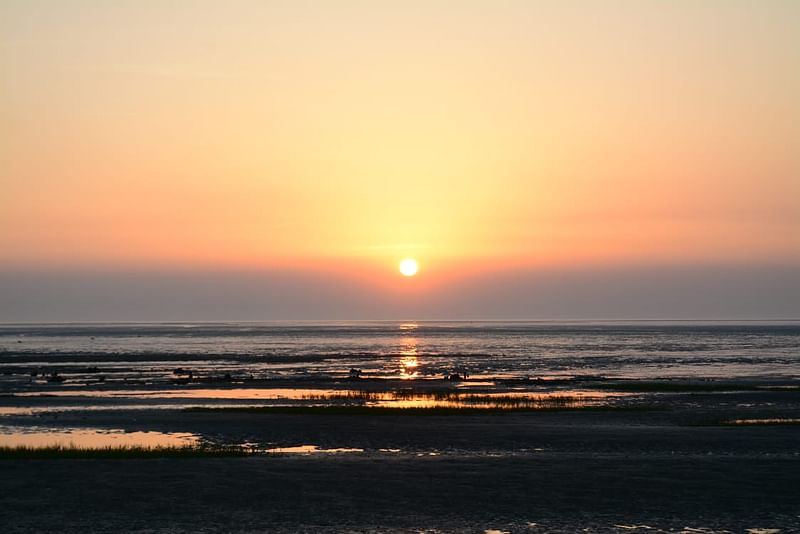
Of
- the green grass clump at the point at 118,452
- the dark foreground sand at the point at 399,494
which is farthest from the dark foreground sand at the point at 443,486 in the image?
the green grass clump at the point at 118,452

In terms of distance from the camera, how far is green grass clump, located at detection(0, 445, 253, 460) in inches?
1283

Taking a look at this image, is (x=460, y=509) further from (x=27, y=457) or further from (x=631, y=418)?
(x=631, y=418)

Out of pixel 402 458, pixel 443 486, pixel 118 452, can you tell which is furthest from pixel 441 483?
pixel 118 452

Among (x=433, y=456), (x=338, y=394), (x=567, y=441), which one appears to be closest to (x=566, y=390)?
(x=338, y=394)

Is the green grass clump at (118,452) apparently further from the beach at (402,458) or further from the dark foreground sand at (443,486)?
the dark foreground sand at (443,486)

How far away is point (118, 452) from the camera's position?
3322cm

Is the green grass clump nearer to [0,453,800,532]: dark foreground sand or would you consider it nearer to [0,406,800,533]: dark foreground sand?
[0,406,800,533]: dark foreground sand

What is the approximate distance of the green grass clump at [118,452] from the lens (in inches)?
1283

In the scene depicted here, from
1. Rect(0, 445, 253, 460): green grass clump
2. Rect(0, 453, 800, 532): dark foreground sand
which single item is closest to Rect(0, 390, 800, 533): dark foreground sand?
Rect(0, 453, 800, 532): dark foreground sand

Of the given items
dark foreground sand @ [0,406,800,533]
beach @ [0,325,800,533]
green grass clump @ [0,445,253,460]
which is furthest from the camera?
green grass clump @ [0,445,253,460]

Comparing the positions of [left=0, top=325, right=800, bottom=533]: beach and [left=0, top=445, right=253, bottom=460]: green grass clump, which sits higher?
[left=0, top=445, right=253, bottom=460]: green grass clump

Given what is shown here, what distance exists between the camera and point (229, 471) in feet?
98.3

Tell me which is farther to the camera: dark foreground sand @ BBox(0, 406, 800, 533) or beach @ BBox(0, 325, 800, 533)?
beach @ BBox(0, 325, 800, 533)

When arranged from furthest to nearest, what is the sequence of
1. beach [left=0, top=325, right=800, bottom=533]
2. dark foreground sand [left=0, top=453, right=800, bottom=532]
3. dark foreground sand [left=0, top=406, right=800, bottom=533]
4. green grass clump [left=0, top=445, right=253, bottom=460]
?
green grass clump [left=0, top=445, right=253, bottom=460] → beach [left=0, top=325, right=800, bottom=533] → dark foreground sand [left=0, top=406, right=800, bottom=533] → dark foreground sand [left=0, top=453, right=800, bottom=532]
